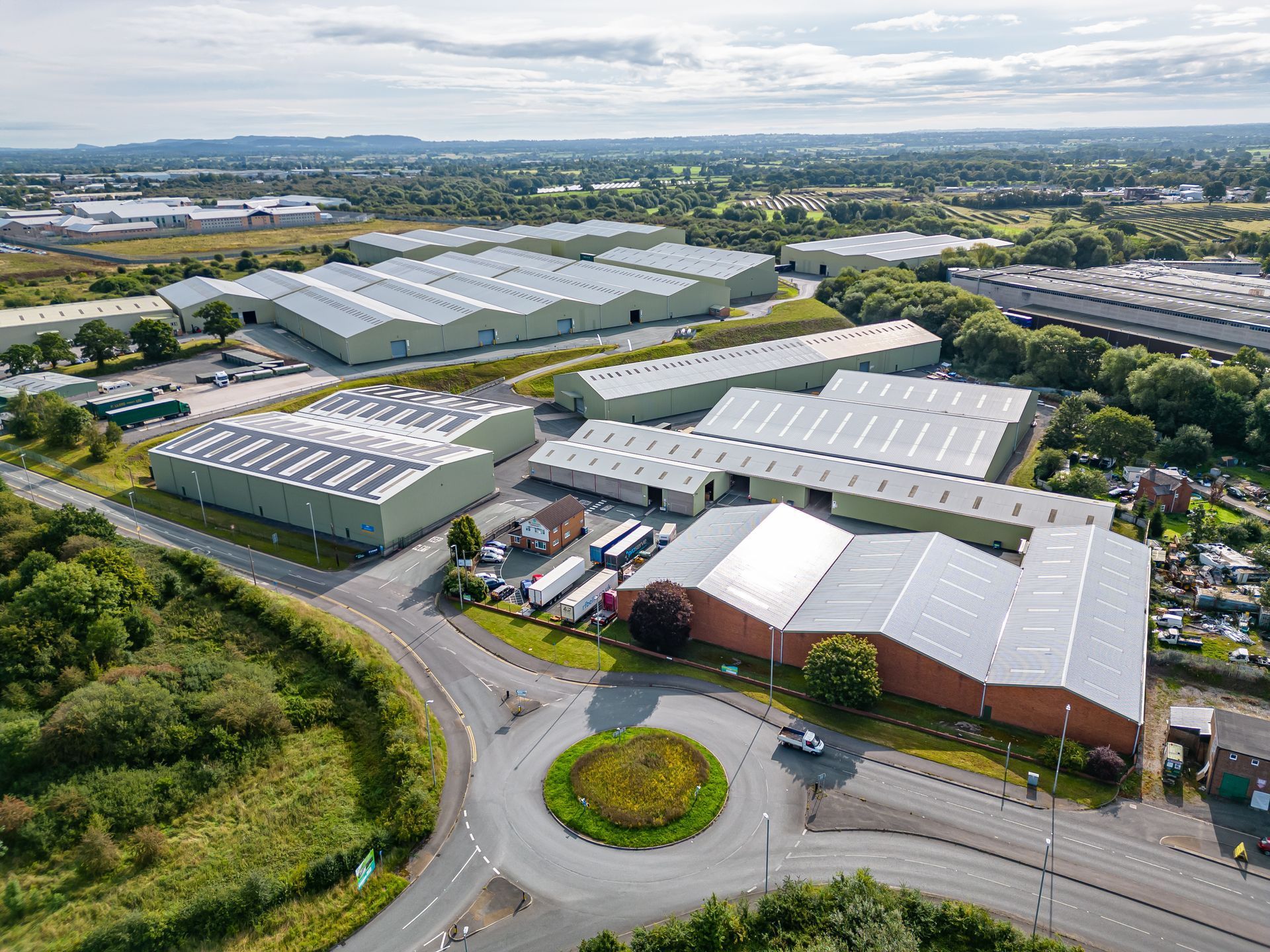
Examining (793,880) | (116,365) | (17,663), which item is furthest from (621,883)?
(116,365)

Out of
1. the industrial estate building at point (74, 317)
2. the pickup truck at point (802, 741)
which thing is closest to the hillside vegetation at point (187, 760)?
the pickup truck at point (802, 741)

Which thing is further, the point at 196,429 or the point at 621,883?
the point at 196,429

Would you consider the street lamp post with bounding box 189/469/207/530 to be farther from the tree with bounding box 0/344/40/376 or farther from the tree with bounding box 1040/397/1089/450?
the tree with bounding box 1040/397/1089/450

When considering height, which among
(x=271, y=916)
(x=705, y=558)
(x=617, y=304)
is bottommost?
(x=271, y=916)

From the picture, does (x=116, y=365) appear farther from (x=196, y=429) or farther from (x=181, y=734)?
(x=181, y=734)

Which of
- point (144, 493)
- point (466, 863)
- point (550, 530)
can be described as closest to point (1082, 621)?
point (550, 530)

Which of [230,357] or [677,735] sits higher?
[230,357]
